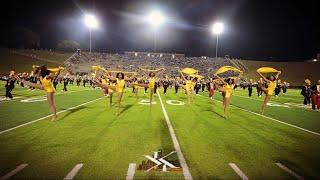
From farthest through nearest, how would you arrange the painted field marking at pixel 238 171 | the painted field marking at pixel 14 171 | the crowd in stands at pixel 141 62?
the crowd in stands at pixel 141 62
the painted field marking at pixel 238 171
the painted field marking at pixel 14 171

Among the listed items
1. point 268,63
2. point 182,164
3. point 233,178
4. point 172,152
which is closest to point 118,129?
point 172,152

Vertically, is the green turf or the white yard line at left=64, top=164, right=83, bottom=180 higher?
the green turf

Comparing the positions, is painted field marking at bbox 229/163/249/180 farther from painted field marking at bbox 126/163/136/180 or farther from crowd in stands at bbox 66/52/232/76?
crowd in stands at bbox 66/52/232/76

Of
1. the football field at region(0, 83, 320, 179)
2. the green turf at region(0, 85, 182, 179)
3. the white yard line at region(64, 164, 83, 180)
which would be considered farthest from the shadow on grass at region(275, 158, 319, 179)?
the white yard line at region(64, 164, 83, 180)

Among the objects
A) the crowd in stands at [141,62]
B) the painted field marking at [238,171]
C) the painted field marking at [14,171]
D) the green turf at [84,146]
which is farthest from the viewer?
the crowd in stands at [141,62]

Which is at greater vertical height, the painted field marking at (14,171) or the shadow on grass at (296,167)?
the painted field marking at (14,171)

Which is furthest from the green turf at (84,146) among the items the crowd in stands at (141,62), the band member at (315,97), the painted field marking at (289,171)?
the crowd in stands at (141,62)

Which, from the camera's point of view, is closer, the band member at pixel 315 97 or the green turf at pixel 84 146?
the green turf at pixel 84 146

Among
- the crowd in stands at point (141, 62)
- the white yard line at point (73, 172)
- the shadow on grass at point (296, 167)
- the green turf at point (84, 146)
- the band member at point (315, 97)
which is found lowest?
the shadow on grass at point (296, 167)

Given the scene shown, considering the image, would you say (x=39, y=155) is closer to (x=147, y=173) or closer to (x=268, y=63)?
(x=147, y=173)

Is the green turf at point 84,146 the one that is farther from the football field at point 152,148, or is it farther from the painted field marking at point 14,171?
the painted field marking at point 14,171

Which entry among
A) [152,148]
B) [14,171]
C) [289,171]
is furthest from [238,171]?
[14,171]

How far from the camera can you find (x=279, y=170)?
20.1 feet

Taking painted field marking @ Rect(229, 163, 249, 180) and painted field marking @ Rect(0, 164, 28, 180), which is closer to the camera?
painted field marking @ Rect(0, 164, 28, 180)
